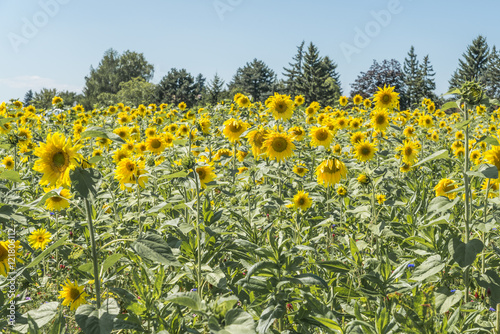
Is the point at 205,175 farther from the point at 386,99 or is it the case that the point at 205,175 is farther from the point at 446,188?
the point at 386,99

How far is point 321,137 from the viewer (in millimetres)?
4156

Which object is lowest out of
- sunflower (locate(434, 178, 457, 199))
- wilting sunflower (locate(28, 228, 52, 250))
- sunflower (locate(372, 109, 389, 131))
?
sunflower (locate(434, 178, 457, 199))

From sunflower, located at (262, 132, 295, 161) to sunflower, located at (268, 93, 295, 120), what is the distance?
2.29ft

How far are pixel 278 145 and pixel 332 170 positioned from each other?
25.9 inches

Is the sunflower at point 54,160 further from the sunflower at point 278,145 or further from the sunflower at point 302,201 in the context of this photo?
the sunflower at point 302,201

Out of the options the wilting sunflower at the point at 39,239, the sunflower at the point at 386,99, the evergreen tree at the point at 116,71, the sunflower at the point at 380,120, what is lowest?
the sunflower at the point at 380,120

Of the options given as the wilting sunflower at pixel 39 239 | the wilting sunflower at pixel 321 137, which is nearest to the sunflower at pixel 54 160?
the wilting sunflower at pixel 39 239

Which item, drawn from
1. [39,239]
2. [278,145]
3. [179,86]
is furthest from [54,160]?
[179,86]

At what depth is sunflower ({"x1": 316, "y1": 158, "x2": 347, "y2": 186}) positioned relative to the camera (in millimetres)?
2887

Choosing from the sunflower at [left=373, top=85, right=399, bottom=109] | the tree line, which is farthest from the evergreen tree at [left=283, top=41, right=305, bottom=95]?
the sunflower at [left=373, top=85, right=399, bottom=109]

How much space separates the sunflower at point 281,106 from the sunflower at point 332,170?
4.04 ft

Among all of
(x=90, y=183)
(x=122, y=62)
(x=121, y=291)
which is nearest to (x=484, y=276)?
(x=121, y=291)

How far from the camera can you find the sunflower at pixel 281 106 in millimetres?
4051

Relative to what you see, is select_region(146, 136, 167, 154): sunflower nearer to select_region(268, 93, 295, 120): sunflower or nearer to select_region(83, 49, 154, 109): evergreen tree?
select_region(268, 93, 295, 120): sunflower
